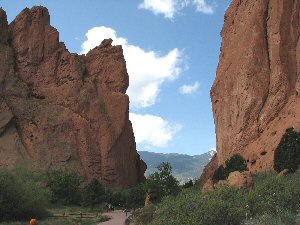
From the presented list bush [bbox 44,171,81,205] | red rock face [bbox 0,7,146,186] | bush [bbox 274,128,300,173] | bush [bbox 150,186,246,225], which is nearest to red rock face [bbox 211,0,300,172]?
bush [bbox 274,128,300,173]

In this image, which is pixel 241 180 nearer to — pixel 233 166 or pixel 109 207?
pixel 233 166

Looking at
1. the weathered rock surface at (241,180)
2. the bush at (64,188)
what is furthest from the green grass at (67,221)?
the bush at (64,188)

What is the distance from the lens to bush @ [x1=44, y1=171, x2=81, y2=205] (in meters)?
51.3

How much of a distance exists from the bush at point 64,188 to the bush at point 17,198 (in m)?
18.0

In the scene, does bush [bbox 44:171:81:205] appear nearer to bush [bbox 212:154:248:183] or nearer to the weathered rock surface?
bush [bbox 212:154:248:183]

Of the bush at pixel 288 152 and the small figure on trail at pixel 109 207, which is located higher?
the bush at pixel 288 152

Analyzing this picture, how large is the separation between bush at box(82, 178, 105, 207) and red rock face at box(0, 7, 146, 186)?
8.64 m

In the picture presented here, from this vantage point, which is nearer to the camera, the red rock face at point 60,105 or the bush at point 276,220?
the bush at point 276,220

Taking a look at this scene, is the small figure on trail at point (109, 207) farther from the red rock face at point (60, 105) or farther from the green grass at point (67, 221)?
the red rock face at point (60, 105)

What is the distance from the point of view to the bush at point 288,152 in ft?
127

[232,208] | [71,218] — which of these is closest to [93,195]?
[71,218]

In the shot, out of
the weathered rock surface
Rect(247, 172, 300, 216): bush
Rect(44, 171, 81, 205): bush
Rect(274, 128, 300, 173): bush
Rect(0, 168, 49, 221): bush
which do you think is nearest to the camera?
Rect(247, 172, 300, 216): bush

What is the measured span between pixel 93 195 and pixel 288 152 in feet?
81.3

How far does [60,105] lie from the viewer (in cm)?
6600
